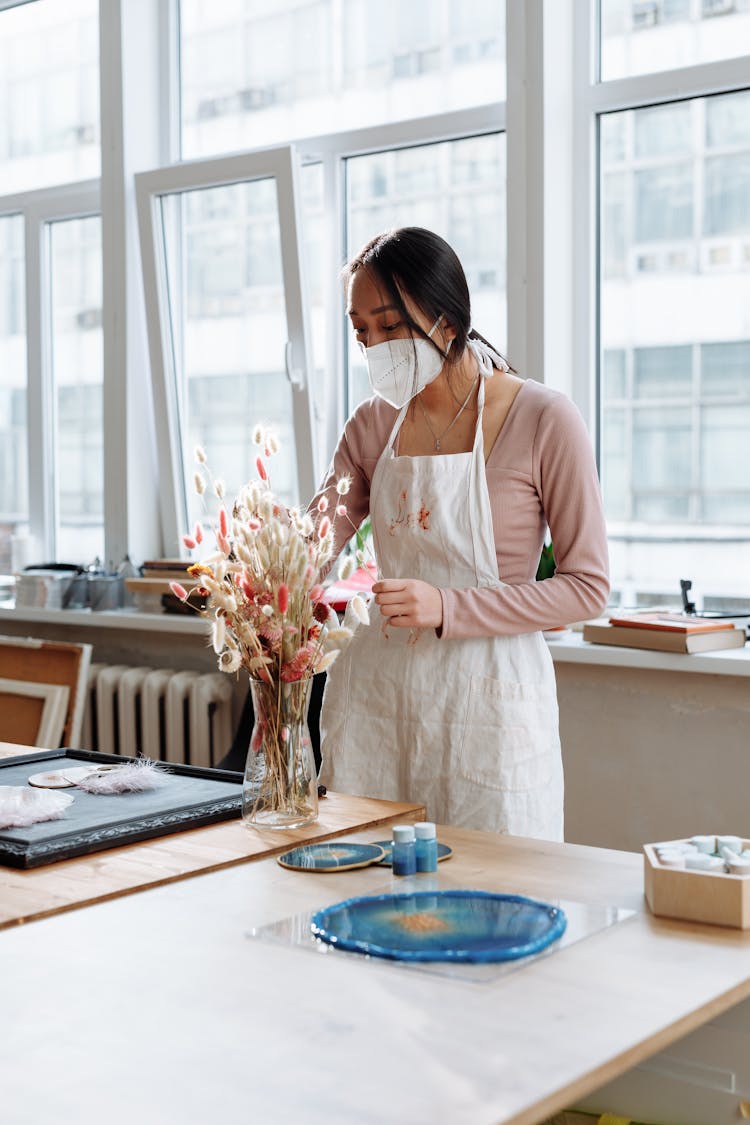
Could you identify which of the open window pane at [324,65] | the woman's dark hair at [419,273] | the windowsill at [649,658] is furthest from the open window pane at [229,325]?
the woman's dark hair at [419,273]

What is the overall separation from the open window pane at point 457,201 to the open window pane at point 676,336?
0.90 feet

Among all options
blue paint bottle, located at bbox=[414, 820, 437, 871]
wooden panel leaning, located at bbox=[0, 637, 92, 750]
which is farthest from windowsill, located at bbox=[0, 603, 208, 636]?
blue paint bottle, located at bbox=[414, 820, 437, 871]

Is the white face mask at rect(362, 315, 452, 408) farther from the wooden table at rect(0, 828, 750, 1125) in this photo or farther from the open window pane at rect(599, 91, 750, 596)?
the open window pane at rect(599, 91, 750, 596)

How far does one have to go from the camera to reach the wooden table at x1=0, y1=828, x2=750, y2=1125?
100 cm

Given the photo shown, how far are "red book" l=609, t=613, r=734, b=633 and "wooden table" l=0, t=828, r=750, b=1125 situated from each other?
1.39 m

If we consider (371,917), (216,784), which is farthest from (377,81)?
(371,917)

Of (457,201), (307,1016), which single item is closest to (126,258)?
(457,201)

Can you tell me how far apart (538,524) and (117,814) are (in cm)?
79

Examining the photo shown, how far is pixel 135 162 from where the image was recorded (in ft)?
13.4

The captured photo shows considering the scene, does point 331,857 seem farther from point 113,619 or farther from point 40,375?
point 40,375

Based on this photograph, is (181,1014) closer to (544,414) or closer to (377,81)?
(544,414)

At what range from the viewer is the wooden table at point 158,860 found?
146 centimetres

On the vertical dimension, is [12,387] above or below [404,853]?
above

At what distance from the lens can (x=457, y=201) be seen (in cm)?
350
